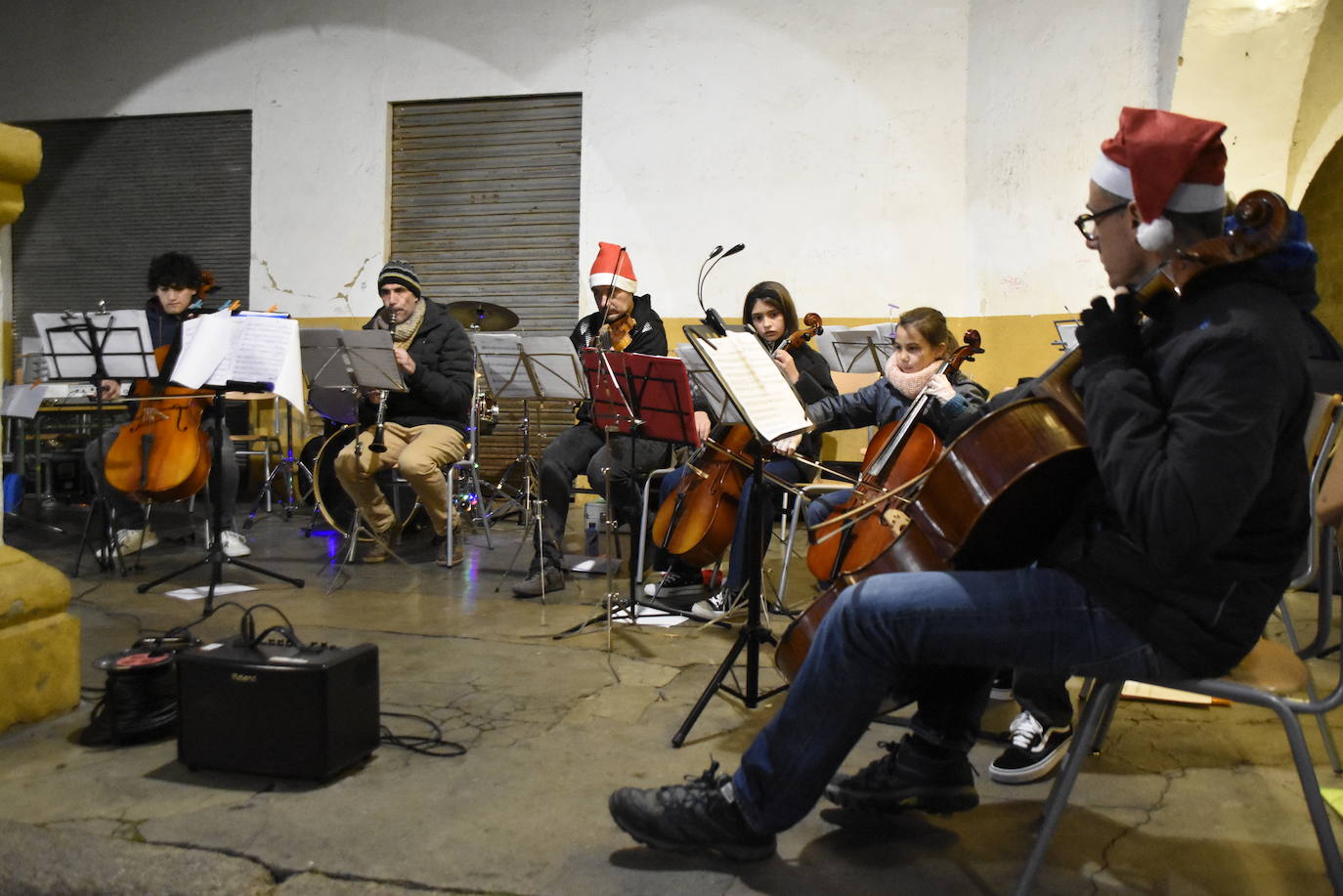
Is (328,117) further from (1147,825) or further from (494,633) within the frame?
(1147,825)

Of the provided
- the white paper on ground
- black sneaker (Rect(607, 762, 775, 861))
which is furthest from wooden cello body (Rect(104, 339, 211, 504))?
black sneaker (Rect(607, 762, 775, 861))

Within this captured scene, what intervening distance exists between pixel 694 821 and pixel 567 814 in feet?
1.32

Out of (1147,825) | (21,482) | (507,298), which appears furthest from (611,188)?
(1147,825)

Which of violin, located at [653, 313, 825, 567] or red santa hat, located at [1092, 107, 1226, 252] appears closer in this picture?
red santa hat, located at [1092, 107, 1226, 252]

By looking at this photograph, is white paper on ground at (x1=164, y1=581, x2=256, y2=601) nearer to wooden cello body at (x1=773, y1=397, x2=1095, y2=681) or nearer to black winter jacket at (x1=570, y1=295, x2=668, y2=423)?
black winter jacket at (x1=570, y1=295, x2=668, y2=423)

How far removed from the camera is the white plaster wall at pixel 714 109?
6500 millimetres

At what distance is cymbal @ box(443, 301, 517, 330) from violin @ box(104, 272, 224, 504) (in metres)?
1.87

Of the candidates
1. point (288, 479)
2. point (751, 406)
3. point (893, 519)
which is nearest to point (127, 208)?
point (288, 479)

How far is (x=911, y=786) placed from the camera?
205 centimetres

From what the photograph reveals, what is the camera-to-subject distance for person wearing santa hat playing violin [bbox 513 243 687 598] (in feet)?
14.9

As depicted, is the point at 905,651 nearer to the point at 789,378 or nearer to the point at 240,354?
the point at 789,378

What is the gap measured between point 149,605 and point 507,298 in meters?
4.08

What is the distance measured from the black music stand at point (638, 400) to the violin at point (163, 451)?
2.02 meters

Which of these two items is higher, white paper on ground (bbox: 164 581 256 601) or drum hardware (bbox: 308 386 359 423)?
drum hardware (bbox: 308 386 359 423)
